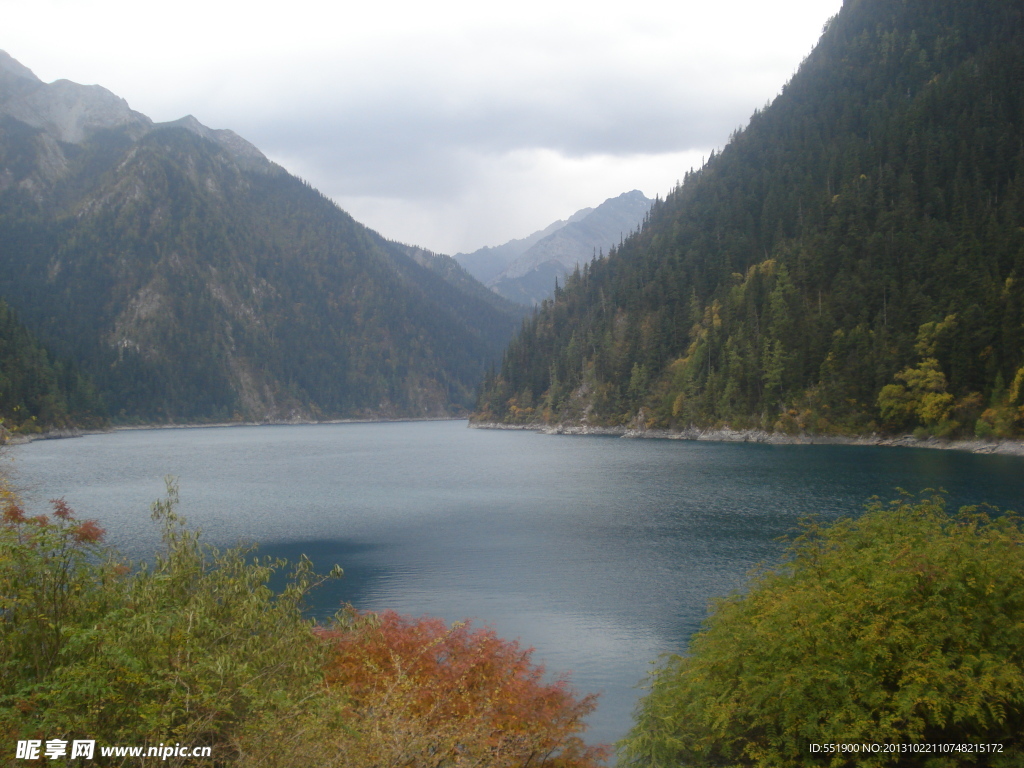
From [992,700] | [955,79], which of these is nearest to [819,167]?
[955,79]

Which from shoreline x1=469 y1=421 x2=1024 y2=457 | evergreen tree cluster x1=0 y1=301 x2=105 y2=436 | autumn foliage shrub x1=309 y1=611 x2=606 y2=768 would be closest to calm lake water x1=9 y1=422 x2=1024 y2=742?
autumn foliage shrub x1=309 y1=611 x2=606 y2=768

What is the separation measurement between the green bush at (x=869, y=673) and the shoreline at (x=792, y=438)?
257 feet

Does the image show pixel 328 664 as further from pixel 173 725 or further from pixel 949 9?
pixel 949 9

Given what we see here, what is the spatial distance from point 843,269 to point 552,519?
87941 millimetres

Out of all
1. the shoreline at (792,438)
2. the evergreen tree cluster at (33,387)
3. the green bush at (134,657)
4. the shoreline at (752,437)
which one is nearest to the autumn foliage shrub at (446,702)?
the green bush at (134,657)

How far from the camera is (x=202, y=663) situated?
32.9ft

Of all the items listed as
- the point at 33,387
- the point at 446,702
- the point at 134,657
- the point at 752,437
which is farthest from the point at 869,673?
the point at 33,387

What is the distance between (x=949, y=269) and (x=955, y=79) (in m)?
63.1

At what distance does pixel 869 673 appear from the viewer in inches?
482

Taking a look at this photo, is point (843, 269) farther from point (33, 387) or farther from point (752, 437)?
point (33, 387)

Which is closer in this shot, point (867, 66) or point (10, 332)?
point (10, 332)

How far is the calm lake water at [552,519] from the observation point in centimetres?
2809

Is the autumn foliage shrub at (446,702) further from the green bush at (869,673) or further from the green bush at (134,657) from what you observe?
the green bush at (869,673)

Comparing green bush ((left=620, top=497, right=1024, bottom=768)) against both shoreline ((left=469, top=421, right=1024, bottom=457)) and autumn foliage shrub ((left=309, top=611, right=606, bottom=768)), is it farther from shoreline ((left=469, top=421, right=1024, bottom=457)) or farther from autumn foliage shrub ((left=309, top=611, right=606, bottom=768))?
shoreline ((left=469, top=421, right=1024, bottom=457))
